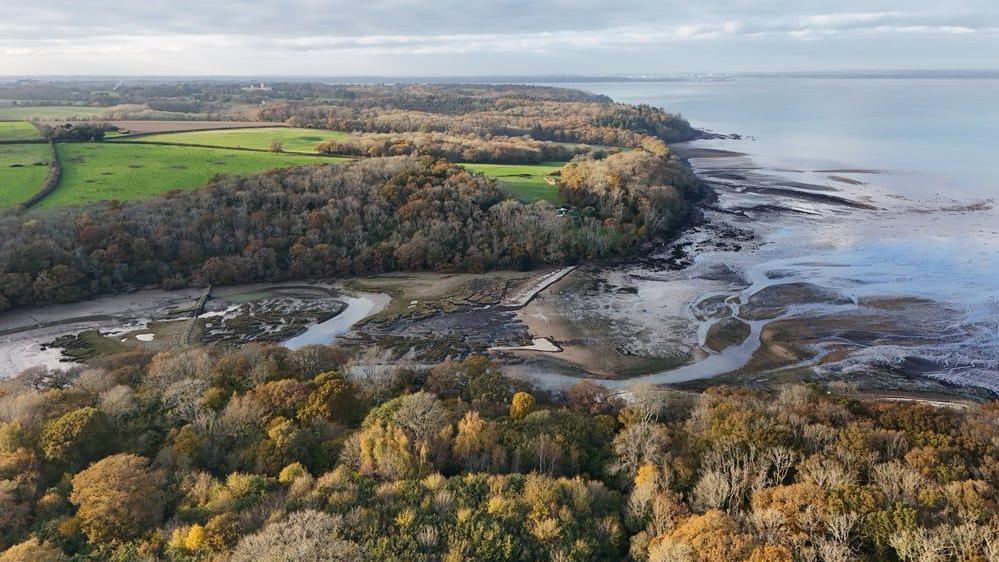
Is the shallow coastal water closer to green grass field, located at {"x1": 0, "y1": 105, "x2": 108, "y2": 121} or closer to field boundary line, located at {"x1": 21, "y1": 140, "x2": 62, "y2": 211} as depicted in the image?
field boundary line, located at {"x1": 21, "y1": 140, "x2": 62, "y2": 211}

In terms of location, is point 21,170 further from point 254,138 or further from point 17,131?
point 254,138

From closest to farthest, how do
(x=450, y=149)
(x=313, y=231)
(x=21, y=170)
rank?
(x=313, y=231), (x=21, y=170), (x=450, y=149)

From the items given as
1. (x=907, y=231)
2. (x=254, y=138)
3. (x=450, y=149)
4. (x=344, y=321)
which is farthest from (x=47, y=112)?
(x=907, y=231)

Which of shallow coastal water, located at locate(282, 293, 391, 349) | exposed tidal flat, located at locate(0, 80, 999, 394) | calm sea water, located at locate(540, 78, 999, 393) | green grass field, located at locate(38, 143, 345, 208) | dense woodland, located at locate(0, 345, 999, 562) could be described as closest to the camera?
dense woodland, located at locate(0, 345, 999, 562)

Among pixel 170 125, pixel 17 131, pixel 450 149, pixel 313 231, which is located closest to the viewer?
pixel 313 231

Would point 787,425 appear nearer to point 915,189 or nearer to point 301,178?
point 301,178

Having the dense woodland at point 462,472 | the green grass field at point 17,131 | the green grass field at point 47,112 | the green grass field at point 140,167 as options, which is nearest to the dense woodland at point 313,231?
the green grass field at point 140,167

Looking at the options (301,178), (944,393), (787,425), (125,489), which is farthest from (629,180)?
(125,489)

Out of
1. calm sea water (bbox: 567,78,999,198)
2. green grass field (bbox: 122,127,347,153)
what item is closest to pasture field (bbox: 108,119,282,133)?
green grass field (bbox: 122,127,347,153)
